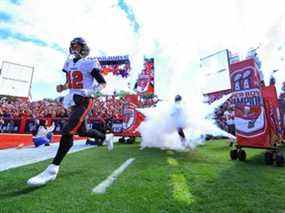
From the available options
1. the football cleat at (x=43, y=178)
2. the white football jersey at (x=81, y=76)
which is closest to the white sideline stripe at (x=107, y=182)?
the football cleat at (x=43, y=178)

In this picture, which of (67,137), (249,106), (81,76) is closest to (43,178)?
(67,137)

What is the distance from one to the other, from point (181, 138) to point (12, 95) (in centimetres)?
1755

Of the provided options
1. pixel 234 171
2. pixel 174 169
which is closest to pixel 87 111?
pixel 174 169

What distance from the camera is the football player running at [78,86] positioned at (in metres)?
4.63

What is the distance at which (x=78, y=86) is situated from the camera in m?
4.84

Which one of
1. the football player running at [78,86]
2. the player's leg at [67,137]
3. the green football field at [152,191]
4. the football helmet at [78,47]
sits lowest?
the green football field at [152,191]

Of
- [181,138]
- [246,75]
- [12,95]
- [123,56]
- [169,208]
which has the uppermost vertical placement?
[123,56]

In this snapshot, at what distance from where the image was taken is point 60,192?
3.68 meters

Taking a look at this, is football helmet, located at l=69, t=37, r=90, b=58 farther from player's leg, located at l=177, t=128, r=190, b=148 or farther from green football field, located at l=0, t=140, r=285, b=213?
player's leg, located at l=177, t=128, r=190, b=148

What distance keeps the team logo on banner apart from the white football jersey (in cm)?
381

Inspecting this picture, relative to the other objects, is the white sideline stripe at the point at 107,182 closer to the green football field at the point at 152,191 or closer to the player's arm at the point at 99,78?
the green football field at the point at 152,191

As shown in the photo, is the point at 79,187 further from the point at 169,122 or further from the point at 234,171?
the point at 169,122

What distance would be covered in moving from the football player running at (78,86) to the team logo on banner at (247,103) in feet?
12.1

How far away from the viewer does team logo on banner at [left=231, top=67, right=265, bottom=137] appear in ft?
22.4
